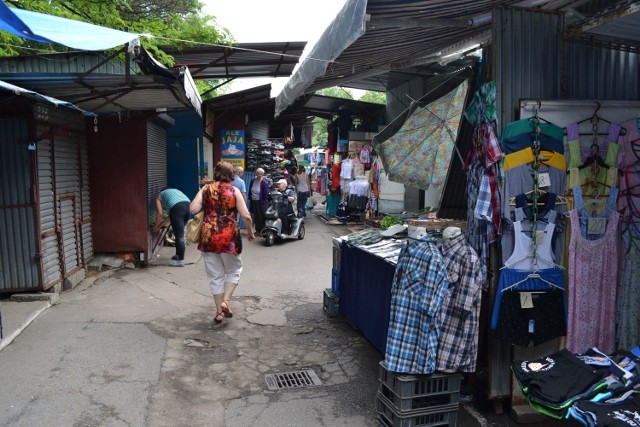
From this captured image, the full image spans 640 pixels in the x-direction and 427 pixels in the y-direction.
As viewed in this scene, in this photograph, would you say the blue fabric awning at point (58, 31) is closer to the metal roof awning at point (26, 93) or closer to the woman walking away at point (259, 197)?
the metal roof awning at point (26, 93)

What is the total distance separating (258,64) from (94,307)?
6.61m

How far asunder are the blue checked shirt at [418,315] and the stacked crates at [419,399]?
121 millimetres

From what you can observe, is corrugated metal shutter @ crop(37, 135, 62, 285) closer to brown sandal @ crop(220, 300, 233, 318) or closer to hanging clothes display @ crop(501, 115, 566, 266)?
brown sandal @ crop(220, 300, 233, 318)

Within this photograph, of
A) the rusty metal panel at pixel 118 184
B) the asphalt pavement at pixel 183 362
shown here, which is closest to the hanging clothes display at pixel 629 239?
the asphalt pavement at pixel 183 362

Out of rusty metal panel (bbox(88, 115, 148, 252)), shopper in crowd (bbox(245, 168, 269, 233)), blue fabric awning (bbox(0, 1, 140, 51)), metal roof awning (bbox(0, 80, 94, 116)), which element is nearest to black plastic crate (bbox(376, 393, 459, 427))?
blue fabric awning (bbox(0, 1, 140, 51))

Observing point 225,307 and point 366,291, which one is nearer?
point 366,291

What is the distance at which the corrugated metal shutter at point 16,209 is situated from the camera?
6723mm

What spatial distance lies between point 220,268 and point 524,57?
4224 millimetres

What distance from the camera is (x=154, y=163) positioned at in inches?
Result: 423

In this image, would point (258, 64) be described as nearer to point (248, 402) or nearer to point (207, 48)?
point (207, 48)

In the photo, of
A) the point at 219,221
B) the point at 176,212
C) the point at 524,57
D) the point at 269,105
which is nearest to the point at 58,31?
the point at 219,221

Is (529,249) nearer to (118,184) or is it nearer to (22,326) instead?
(22,326)

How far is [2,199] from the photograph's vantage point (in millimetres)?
6727

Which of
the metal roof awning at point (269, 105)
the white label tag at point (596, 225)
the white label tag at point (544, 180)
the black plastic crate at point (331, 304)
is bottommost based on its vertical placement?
the black plastic crate at point (331, 304)
